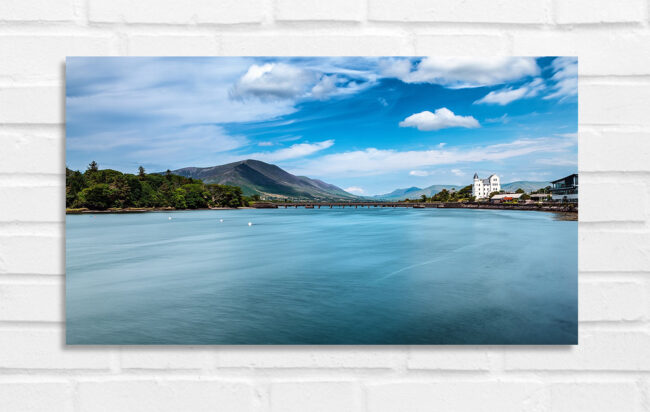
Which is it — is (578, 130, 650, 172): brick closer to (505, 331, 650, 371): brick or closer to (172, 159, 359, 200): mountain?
(505, 331, 650, 371): brick

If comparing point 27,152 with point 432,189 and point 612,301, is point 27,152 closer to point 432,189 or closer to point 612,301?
point 432,189
